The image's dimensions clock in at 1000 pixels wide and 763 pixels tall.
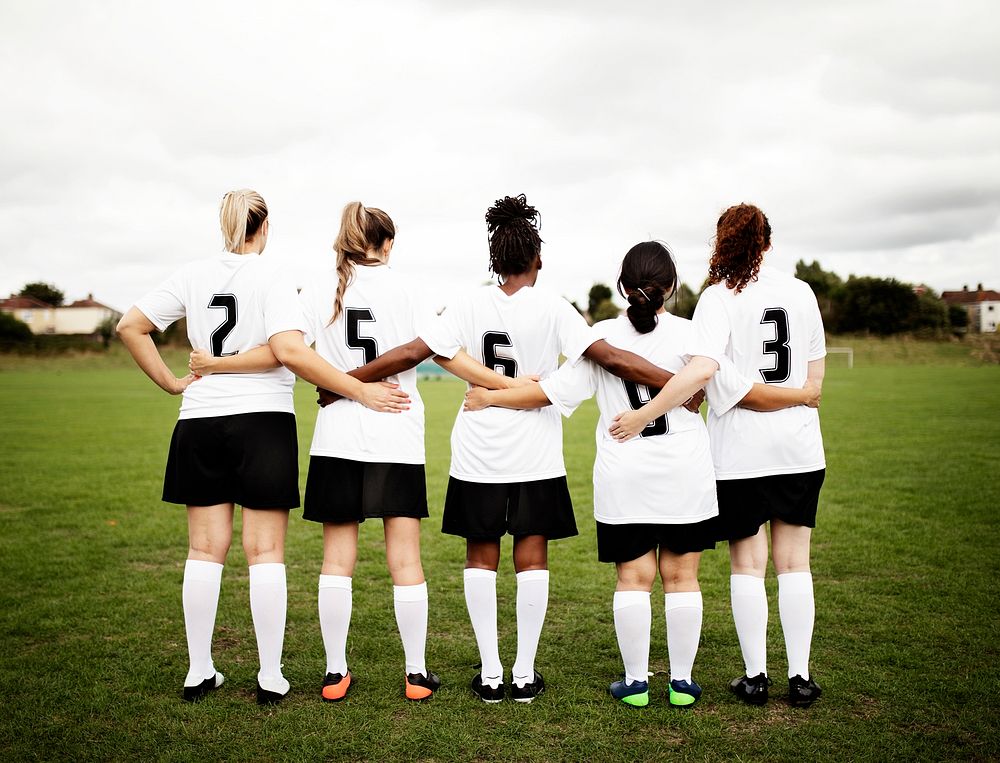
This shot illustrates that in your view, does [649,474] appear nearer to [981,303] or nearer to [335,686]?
[335,686]

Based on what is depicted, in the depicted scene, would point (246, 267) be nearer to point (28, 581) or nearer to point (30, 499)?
point (28, 581)

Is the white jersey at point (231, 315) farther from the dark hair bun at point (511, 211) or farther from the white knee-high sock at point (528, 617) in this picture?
the white knee-high sock at point (528, 617)

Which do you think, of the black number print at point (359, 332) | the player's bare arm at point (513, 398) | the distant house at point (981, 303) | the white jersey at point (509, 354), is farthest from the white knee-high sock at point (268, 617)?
the distant house at point (981, 303)

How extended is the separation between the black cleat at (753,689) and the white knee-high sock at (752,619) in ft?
0.09

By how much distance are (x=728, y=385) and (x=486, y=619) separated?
5.46ft

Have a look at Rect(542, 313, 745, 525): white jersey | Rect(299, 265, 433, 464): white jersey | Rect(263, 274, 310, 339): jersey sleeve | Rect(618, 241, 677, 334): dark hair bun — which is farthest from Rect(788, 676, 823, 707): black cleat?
Rect(263, 274, 310, 339): jersey sleeve

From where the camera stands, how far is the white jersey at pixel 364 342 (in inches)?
152

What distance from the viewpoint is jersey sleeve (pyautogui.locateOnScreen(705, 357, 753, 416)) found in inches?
147

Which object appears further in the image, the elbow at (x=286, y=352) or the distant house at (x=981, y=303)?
the distant house at (x=981, y=303)

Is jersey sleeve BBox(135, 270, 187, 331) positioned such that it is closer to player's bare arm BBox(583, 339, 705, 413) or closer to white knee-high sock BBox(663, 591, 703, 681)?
player's bare arm BBox(583, 339, 705, 413)

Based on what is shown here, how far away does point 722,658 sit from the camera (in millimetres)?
4480

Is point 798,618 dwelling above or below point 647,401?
below

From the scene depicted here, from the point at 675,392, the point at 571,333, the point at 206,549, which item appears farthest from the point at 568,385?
the point at 206,549

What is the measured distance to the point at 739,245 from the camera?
12.5 feet
